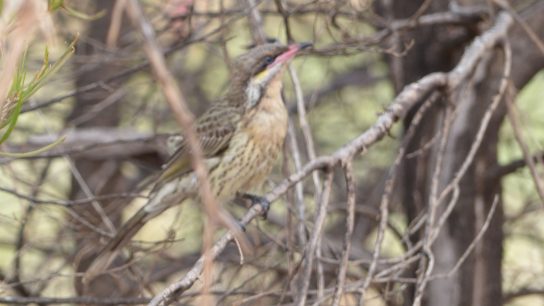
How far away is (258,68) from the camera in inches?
184

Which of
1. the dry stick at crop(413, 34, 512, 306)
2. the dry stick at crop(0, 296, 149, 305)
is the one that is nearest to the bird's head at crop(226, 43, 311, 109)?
the dry stick at crop(413, 34, 512, 306)

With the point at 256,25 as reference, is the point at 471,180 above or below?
below

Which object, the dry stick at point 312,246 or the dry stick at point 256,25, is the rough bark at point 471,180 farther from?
the dry stick at point 312,246

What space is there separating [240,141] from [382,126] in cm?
115

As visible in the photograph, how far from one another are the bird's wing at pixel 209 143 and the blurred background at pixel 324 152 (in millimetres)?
124

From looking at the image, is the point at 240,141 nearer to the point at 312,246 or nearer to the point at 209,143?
the point at 209,143

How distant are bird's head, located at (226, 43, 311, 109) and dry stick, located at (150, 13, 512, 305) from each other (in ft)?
2.23

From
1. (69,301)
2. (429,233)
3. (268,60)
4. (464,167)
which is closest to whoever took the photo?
(429,233)

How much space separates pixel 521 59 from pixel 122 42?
2811 millimetres

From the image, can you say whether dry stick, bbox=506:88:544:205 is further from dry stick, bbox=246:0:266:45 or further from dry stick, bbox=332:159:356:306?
dry stick, bbox=246:0:266:45

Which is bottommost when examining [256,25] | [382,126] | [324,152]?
[382,126]

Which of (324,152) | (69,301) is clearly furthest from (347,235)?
(324,152)

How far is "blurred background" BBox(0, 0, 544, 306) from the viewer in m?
3.56

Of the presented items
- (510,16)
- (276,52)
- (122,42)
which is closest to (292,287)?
(276,52)
